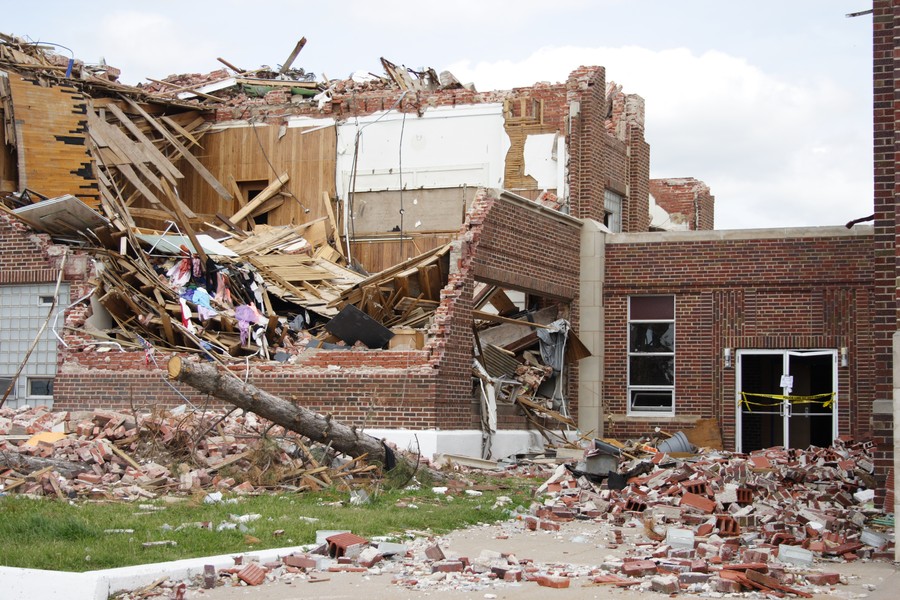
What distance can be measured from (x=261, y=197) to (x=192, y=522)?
16.8m

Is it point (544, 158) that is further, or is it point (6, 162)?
point (544, 158)

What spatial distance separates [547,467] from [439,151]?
9686 mm

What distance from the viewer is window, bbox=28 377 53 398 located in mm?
20359

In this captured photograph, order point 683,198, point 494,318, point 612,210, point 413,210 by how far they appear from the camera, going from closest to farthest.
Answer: point 494,318
point 413,210
point 612,210
point 683,198

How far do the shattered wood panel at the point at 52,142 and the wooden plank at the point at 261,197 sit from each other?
4.19 metres

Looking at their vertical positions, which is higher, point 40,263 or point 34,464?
point 40,263

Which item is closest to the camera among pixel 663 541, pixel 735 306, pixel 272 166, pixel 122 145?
pixel 663 541

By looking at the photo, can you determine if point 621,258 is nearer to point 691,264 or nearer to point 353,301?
point 691,264

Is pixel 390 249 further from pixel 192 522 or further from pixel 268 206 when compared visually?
pixel 192 522

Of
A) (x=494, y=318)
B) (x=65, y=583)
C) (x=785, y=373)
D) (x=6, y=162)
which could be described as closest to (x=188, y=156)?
(x=6, y=162)

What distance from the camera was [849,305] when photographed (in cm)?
2177

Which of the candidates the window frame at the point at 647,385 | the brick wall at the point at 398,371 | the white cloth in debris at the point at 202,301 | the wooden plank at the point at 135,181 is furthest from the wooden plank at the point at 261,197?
the window frame at the point at 647,385

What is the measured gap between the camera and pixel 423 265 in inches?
784

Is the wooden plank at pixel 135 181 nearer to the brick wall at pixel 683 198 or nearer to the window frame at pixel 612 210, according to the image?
the window frame at pixel 612 210
